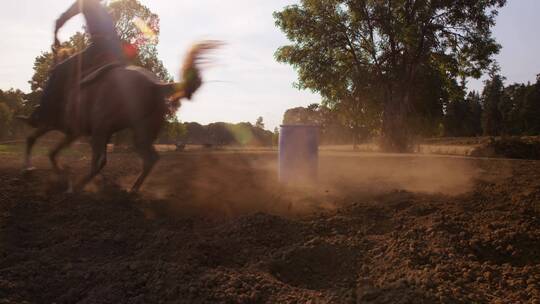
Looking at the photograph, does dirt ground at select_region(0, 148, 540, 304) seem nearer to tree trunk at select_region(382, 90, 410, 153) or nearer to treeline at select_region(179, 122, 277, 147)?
tree trunk at select_region(382, 90, 410, 153)

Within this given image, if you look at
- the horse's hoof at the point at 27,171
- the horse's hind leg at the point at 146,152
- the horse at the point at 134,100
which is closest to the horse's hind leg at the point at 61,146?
the horse's hoof at the point at 27,171

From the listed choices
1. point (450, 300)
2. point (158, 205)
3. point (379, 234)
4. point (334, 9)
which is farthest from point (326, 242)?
point (334, 9)

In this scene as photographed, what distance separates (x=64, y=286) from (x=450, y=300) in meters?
2.81

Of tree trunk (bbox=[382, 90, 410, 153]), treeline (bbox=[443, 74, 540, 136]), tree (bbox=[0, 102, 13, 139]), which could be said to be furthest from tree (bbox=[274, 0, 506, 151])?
tree (bbox=[0, 102, 13, 139])

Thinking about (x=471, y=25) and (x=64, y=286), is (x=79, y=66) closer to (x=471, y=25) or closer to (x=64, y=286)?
(x=64, y=286)

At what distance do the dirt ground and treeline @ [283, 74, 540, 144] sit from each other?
344 inches

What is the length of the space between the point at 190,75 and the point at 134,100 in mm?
878

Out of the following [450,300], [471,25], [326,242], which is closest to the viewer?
[450,300]

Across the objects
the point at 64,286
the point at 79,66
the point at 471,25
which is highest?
the point at 471,25

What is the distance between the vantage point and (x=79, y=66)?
7.57 metres

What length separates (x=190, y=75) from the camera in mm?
6695

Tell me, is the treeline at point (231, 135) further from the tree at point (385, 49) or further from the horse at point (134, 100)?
the horse at point (134, 100)

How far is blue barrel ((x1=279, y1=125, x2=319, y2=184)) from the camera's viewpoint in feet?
27.5

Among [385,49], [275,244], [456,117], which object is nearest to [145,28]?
[385,49]
